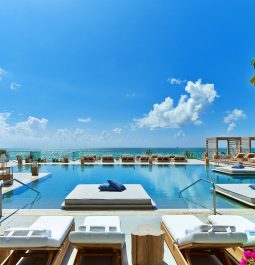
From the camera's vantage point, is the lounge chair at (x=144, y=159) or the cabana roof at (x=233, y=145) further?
the cabana roof at (x=233, y=145)

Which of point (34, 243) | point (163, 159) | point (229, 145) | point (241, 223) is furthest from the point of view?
point (229, 145)

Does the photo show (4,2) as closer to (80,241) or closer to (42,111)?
(80,241)

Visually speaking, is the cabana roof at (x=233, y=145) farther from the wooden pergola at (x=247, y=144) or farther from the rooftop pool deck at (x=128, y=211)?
the rooftop pool deck at (x=128, y=211)

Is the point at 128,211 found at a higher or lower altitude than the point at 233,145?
lower

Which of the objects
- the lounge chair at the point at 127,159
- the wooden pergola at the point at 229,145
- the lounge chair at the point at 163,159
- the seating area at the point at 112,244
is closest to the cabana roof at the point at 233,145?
the wooden pergola at the point at 229,145

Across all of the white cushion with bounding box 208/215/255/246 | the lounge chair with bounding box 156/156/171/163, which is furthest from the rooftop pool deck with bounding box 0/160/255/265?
the lounge chair with bounding box 156/156/171/163

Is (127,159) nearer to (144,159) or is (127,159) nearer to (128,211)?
(144,159)

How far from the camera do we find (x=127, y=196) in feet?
21.4

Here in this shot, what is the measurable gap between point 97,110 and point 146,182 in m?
34.8

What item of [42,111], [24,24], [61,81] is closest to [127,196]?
[24,24]

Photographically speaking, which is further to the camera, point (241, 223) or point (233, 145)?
point (233, 145)

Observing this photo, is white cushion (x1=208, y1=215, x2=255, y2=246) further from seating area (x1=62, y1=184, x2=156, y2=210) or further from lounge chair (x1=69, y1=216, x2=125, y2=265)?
seating area (x1=62, y1=184, x2=156, y2=210)

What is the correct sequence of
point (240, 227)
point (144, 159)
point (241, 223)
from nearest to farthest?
point (240, 227)
point (241, 223)
point (144, 159)

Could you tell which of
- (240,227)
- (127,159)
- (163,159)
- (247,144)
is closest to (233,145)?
(247,144)
